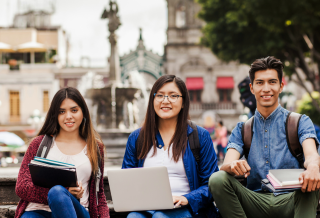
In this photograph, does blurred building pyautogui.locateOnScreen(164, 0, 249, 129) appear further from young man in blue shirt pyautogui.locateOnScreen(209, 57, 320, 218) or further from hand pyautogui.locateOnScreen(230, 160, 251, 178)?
hand pyautogui.locateOnScreen(230, 160, 251, 178)

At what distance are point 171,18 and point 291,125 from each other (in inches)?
1224

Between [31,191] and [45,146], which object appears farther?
[45,146]

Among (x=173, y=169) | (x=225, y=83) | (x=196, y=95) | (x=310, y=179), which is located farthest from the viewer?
(x=196, y=95)

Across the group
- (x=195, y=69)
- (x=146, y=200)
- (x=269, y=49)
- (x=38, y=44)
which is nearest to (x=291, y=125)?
(x=146, y=200)

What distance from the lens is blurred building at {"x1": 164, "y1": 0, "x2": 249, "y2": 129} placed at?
3183 centimetres

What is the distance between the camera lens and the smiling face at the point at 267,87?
2936 mm

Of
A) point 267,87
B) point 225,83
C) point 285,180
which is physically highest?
point 225,83

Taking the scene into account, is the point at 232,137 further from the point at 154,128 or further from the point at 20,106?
the point at 20,106

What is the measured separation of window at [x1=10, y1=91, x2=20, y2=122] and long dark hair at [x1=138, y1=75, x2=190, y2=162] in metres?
32.1

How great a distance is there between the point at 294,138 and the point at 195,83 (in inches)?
1142

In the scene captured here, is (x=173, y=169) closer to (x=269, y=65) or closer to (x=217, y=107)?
(x=269, y=65)

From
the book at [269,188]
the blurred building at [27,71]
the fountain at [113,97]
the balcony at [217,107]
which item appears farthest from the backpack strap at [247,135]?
the blurred building at [27,71]

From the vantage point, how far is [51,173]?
2.51 metres

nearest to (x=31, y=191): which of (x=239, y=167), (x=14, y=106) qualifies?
(x=239, y=167)
